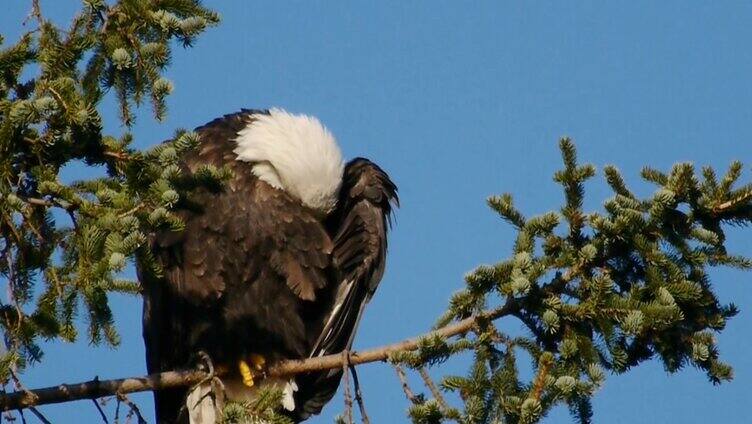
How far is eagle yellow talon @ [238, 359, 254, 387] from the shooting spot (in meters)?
5.59

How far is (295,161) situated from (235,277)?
0.59 m

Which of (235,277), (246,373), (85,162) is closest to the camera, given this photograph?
(85,162)

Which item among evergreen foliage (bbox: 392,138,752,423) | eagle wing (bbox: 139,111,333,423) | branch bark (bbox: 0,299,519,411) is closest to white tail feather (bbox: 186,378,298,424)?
eagle wing (bbox: 139,111,333,423)

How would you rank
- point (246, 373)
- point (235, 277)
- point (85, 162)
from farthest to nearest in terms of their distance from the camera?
point (246, 373), point (235, 277), point (85, 162)

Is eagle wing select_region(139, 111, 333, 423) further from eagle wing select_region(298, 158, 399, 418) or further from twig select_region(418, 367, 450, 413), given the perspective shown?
twig select_region(418, 367, 450, 413)

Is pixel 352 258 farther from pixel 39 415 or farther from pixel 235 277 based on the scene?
pixel 39 415

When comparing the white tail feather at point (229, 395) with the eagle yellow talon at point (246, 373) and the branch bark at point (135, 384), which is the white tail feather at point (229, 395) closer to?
the eagle yellow talon at point (246, 373)

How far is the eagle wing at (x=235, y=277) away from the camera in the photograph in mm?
5434

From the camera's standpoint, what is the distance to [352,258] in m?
5.70

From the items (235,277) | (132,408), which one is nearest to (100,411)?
(132,408)

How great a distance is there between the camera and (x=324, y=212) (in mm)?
5750

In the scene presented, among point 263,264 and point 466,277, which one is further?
point 263,264

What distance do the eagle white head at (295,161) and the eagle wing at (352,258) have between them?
11cm

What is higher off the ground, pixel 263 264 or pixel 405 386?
pixel 263 264
